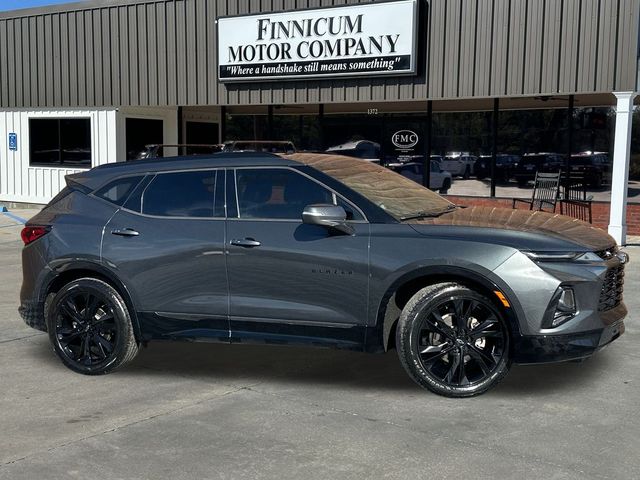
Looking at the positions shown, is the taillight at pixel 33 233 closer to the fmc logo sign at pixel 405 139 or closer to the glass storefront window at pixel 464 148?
the glass storefront window at pixel 464 148

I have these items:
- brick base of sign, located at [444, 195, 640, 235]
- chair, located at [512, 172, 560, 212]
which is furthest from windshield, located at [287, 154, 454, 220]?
chair, located at [512, 172, 560, 212]

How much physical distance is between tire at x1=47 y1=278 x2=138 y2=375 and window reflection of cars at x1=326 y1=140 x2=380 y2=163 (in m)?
12.4

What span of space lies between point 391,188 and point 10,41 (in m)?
17.7

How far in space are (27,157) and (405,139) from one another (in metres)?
10.2

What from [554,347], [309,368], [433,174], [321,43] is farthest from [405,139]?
[554,347]

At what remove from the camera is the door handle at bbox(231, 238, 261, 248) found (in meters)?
5.45

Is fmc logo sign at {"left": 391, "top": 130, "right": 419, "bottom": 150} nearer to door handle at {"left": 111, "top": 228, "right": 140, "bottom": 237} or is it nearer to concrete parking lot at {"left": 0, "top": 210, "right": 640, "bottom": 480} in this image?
concrete parking lot at {"left": 0, "top": 210, "right": 640, "bottom": 480}

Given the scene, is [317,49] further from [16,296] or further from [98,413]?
[98,413]

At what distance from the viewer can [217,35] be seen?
56.7 ft

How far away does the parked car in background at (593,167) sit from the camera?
49.9ft

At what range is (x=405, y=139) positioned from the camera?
685 inches

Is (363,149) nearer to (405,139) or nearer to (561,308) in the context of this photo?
(405,139)

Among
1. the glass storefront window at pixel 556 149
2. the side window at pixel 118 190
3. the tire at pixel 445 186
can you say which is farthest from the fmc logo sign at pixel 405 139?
the side window at pixel 118 190

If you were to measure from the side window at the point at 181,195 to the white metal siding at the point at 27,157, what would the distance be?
1375 centimetres
